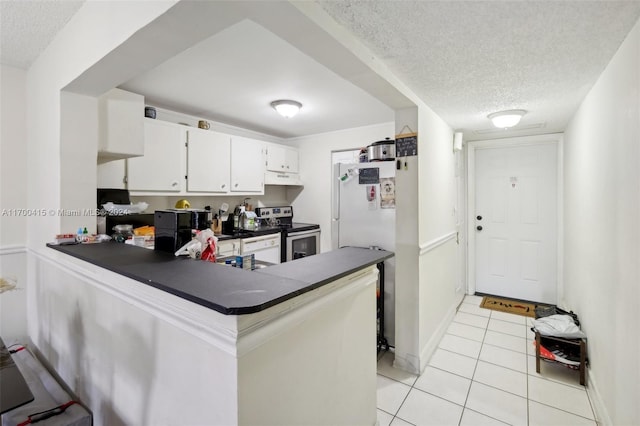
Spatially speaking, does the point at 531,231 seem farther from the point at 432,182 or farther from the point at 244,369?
the point at 244,369

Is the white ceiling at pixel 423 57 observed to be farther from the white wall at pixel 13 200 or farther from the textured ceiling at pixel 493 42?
the white wall at pixel 13 200

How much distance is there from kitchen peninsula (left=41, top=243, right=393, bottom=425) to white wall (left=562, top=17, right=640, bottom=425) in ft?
3.82

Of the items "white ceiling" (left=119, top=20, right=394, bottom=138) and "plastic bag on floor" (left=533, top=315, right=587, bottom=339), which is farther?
"plastic bag on floor" (left=533, top=315, right=587, bottom=339)

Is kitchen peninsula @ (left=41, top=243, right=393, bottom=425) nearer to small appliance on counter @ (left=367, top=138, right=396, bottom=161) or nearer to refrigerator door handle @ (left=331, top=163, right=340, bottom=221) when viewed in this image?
small appliance on counter @ (left=367, top=138, right=396, bottom=161)

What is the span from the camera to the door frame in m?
3.45

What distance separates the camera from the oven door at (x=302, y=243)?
375 cm

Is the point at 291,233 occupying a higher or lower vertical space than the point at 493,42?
lower

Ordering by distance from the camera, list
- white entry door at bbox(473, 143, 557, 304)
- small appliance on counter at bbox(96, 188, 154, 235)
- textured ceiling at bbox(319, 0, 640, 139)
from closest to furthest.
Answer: textured ceiling at bbox(319, 0, 640, 139)
small appliance on counter at bbox(96, 188, 154, 235)
white entry door at bbox(473, 143, 557, 304)

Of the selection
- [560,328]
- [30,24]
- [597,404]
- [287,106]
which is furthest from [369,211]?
[30,24]

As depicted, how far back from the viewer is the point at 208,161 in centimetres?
319

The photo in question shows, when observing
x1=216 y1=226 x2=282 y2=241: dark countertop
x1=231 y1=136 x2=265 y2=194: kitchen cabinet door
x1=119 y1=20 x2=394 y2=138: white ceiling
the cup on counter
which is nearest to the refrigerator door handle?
x1=119 y1=20 x2=394 y2=138: white ceiling

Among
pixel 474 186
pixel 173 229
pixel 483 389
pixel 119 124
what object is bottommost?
pixel 483 389

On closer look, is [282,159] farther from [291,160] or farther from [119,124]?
[119,124]

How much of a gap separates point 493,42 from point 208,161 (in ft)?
8.92
